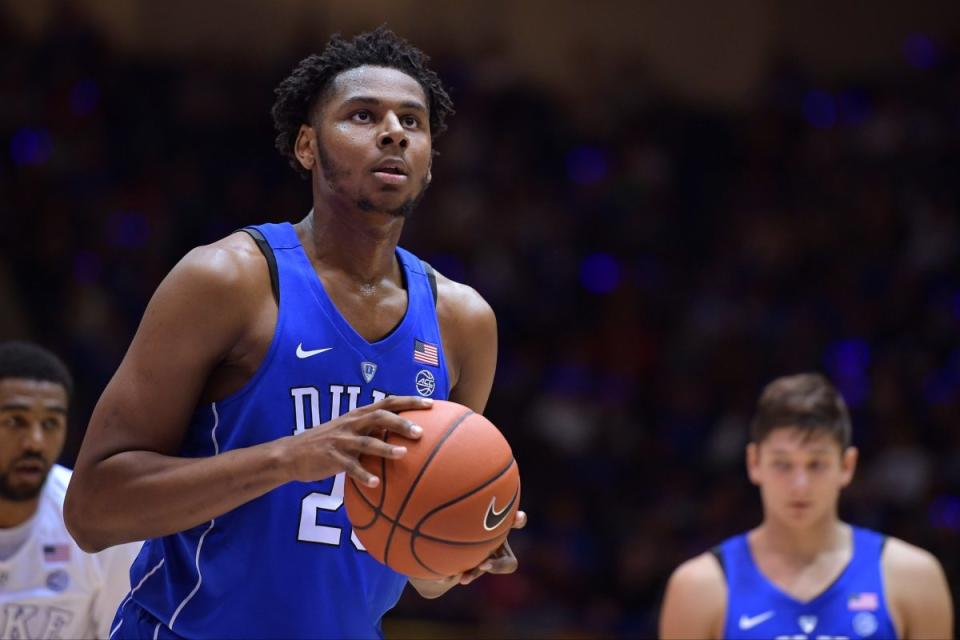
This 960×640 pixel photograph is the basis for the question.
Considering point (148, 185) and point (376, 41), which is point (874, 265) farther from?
point (376, 41)

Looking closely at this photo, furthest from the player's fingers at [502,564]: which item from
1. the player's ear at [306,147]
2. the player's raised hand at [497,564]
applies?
the player's ear at [306,147]

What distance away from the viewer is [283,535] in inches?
125

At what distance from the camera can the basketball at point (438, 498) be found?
2932 millimetres

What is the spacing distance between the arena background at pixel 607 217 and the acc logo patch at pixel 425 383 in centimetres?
494

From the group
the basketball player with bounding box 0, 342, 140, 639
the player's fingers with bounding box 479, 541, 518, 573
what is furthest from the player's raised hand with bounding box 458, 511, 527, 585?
the basketball player with bounding box 0, 342, 140, 639

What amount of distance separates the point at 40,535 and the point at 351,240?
213cm

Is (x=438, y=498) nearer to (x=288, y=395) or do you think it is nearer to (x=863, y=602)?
(x=288, y=395)

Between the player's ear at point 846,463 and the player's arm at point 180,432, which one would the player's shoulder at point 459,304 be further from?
the player's ear at point 846,463

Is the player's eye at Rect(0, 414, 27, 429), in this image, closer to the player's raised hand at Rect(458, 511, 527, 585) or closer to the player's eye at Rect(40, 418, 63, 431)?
the player's eye at Rect(40, 418, 63, 431)

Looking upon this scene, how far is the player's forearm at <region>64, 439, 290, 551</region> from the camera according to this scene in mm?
2883

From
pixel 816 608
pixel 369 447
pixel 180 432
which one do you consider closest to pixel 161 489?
pixel 180 432

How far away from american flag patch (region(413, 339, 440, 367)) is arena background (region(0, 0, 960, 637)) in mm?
4912

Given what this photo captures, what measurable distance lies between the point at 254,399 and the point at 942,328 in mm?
8349

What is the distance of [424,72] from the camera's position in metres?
3.73
